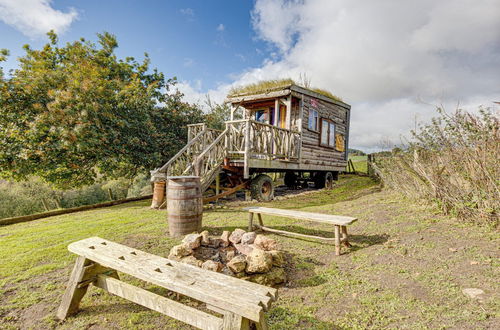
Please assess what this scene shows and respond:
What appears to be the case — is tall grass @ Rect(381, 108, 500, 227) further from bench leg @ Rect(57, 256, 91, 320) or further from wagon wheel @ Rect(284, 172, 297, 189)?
wagon wheel @ Rect(284, 172, 297, 189)

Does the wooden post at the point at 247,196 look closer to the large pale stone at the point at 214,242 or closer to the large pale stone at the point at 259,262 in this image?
the large pale stone at the point at 214,242

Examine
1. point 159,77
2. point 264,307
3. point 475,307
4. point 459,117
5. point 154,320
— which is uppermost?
point 159,77

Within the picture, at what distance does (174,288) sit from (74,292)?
1374 mm

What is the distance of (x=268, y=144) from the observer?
9.06m

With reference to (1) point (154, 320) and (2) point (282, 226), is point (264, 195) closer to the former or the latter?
(2) point (282, 226)

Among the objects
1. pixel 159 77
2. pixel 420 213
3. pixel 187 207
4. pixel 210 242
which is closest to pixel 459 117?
pixel 420 213

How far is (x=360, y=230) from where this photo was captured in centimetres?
515

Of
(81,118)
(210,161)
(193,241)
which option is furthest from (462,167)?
(81,118)

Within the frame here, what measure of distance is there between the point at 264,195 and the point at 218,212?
2407mm

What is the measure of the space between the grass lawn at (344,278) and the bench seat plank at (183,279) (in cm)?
67

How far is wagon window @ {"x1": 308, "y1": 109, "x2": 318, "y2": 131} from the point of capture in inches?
439

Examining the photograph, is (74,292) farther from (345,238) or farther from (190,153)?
(190,153)

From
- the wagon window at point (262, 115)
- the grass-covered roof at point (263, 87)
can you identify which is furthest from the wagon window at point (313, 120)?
the wagon window at point (262, 115)

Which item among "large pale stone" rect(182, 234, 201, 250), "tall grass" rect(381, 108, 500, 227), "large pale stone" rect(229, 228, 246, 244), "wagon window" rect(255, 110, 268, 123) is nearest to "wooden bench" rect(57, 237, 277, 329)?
"large pale stone" rect(182, 234, 201, 250)
